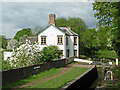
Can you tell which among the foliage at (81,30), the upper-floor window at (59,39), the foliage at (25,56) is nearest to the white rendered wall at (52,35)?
the upper-floor window at (59,39)

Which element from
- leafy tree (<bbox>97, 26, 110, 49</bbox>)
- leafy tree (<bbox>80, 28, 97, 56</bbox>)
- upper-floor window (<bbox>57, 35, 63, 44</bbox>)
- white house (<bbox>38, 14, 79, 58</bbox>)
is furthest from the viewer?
leafy tree (<bbox>80, 28, 97, 56</bbox>)

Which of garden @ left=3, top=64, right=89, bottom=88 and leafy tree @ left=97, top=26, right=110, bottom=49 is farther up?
leafy tree @ left=97, top=26, right=110, bottom=49

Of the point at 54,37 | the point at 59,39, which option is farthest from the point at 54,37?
the point at 59,39

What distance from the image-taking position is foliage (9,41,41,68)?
1625 cm

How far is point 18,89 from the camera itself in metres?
10.4

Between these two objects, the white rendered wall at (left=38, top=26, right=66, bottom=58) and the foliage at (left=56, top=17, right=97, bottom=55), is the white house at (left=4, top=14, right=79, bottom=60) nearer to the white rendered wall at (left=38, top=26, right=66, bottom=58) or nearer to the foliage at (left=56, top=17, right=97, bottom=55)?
the white rendered wall at (left=38, top=26, right=66, bottom=58)

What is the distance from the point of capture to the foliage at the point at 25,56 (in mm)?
16250

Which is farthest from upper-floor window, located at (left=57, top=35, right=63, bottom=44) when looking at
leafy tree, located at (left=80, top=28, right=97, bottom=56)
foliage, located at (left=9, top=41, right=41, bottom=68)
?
foliage, located at (left=9, top=41, right=41, bottom=68)

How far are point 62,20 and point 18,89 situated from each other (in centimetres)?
5724

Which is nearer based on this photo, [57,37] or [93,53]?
[57,37]

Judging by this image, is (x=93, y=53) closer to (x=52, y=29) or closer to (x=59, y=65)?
(x=52, y=29)

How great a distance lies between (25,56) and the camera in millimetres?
16609

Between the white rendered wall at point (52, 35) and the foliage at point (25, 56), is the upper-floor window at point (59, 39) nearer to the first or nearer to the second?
the white rendered wall at point (52, 35)

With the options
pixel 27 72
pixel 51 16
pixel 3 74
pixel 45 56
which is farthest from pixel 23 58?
pixel 51 16
